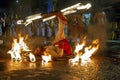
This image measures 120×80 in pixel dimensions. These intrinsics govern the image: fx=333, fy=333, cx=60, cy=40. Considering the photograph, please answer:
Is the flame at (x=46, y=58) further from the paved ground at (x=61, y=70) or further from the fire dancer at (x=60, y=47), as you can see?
the fire dancer at (x=60, y=47)

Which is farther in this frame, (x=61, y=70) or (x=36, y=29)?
(x=36, y=29)

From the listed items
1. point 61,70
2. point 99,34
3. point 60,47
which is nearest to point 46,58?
point 60,47

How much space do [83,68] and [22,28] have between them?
18.9 m

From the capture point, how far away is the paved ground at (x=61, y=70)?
35.8 ft

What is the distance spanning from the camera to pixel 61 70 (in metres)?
12.4

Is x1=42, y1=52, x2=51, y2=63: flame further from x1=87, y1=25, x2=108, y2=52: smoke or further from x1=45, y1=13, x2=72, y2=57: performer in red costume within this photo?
x1=87, y1=25, x2=108, y2=52: smoke

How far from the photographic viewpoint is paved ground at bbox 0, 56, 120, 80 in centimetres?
1091

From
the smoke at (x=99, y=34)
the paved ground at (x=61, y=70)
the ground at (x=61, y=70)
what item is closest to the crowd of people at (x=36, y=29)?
the smoke at (x=99, y=34)

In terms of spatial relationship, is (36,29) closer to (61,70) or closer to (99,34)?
(99,34)

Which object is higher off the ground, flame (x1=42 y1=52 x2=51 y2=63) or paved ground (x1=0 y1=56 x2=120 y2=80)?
flame (x1=42 y1=52 x2=51 y2=63)

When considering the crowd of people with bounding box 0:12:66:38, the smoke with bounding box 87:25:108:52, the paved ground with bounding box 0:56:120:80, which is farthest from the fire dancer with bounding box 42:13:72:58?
the crowd of people with bounding box 0:12:66:38

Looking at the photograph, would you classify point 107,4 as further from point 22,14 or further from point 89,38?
point 22,14

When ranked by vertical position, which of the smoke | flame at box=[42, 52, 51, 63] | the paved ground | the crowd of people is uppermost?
the crowd of people

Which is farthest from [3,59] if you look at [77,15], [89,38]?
[89,38]
